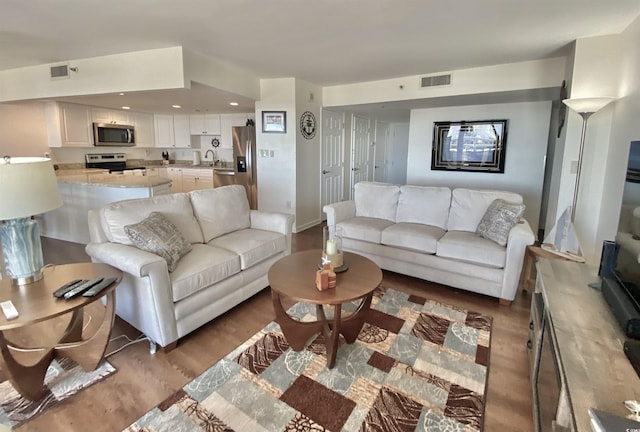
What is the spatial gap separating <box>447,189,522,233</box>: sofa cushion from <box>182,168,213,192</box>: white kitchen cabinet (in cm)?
496

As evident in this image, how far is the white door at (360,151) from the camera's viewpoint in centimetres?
677

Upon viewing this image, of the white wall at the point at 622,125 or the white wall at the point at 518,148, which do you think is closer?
the white wall at the point at 622,125

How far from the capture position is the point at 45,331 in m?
2.37

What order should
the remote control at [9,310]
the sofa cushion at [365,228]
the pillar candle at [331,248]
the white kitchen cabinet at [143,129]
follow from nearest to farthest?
the remote control at [9,310], the pillar candle at [331,248], the sofa cushion at [365,228], the white kitchen cabinet at [143,129]

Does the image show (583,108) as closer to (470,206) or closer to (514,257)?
(470,206)

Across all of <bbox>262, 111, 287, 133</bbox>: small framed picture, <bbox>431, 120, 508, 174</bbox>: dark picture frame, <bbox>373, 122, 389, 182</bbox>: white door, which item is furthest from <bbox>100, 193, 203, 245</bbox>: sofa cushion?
<bbox>373, 122, 389, 182</bbox>: white door

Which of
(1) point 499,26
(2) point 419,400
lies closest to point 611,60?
(1) point 499,26

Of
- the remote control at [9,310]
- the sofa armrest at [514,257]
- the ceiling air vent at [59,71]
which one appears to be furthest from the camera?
the ceiling air vent at [59,71]

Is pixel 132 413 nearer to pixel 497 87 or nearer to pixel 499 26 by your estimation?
pixel 499 26

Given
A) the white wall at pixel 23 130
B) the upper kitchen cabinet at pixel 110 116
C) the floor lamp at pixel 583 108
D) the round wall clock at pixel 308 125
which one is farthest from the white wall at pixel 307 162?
the white wall at pixel 23 130

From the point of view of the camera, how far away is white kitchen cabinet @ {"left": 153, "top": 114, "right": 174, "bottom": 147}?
7.25 metres

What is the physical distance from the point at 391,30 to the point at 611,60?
2063 millimetres

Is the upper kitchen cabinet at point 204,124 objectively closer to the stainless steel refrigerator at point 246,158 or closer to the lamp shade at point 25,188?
the stainless steel refrigerator at point 246,158

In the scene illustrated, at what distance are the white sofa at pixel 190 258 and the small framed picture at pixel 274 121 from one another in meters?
1.94
